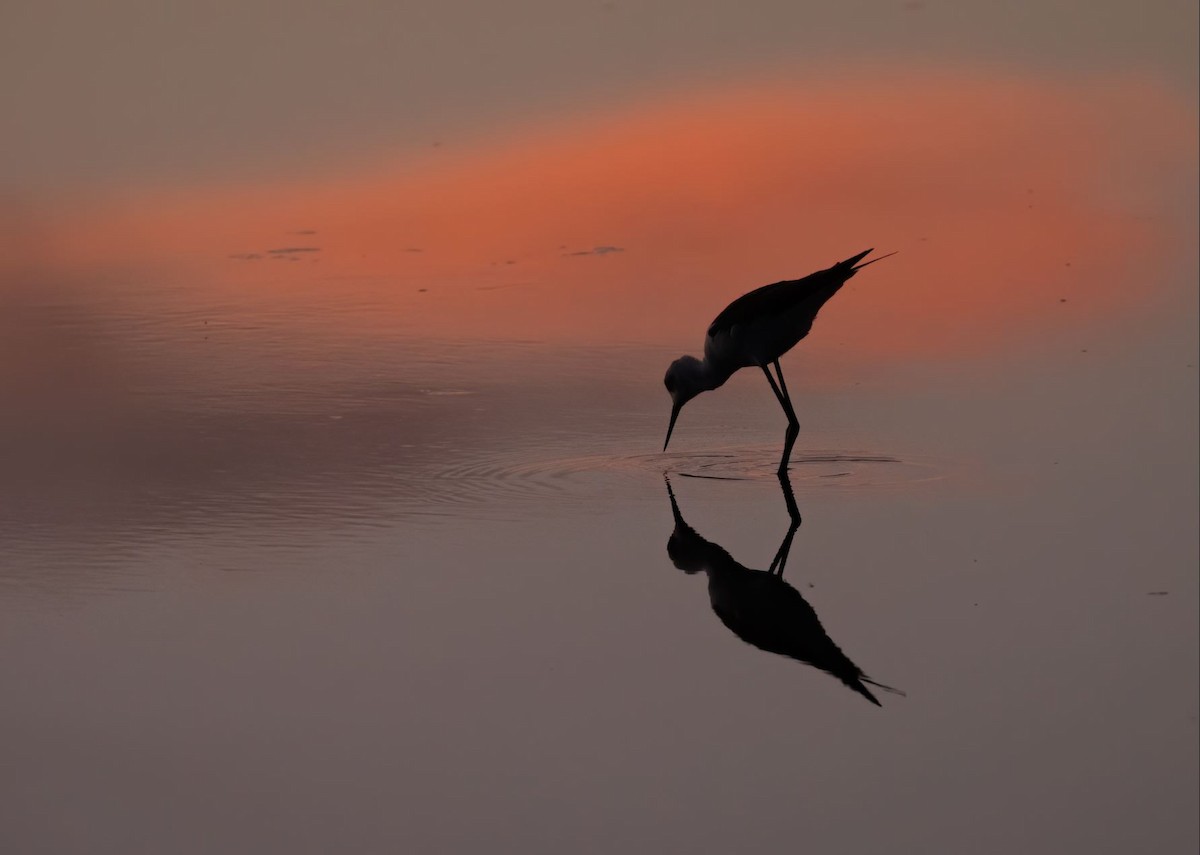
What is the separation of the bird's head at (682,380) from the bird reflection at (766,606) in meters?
1.56

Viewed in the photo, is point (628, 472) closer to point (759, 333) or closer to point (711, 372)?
point (711, 372)

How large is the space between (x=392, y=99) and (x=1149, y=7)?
24.4ft

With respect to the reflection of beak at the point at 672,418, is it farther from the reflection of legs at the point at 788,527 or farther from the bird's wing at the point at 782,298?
the reflection of legs at the point at 788,527

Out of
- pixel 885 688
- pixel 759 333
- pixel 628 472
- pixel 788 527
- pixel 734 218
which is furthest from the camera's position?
pixel 734 218

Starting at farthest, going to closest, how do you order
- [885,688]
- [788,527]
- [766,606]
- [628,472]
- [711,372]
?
[711,372]
[628,472]
[788,527]
[766,606]
[885,688]

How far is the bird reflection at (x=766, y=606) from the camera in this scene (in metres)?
6.44

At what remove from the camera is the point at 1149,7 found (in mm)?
18406

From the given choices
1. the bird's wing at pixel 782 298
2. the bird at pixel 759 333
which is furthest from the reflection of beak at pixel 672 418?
the bird's wing at pixel 782 298

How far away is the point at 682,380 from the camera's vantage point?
9766 mm

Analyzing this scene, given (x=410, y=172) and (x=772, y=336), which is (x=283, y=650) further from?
(x=410, y=172)

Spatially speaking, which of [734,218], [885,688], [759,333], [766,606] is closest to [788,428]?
[759,333]

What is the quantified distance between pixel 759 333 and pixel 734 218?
16.3 feet

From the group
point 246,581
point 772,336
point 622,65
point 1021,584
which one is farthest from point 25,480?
point 622,65

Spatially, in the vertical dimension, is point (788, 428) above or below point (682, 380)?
below
